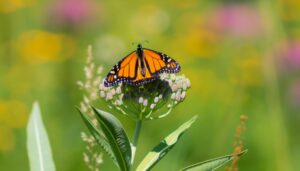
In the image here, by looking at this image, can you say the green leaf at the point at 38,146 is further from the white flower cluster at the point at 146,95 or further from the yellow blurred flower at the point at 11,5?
the yellow blurred flower at the point at 11,5

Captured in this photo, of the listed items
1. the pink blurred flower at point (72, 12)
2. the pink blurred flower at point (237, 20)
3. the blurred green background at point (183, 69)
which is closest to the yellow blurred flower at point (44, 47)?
the blurred green background at point (183, 69)

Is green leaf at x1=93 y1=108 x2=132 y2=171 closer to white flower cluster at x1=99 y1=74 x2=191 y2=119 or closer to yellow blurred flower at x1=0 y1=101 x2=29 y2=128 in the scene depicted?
white flower cluster at x1=99 y1=74 x2=191 y2=119

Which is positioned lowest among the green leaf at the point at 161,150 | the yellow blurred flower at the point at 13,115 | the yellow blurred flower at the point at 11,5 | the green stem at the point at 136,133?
the green leaf at the point at 161,150

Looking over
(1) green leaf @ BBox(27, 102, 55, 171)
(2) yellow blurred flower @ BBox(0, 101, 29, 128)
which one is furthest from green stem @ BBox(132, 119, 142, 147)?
(2) yellow blurred flower @ BBox(0, 101, 29, 128)

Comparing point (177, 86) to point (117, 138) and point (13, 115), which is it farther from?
point (13, 115)

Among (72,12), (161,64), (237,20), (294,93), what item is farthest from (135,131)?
(237,20)

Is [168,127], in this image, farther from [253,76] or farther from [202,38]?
[202,38]
